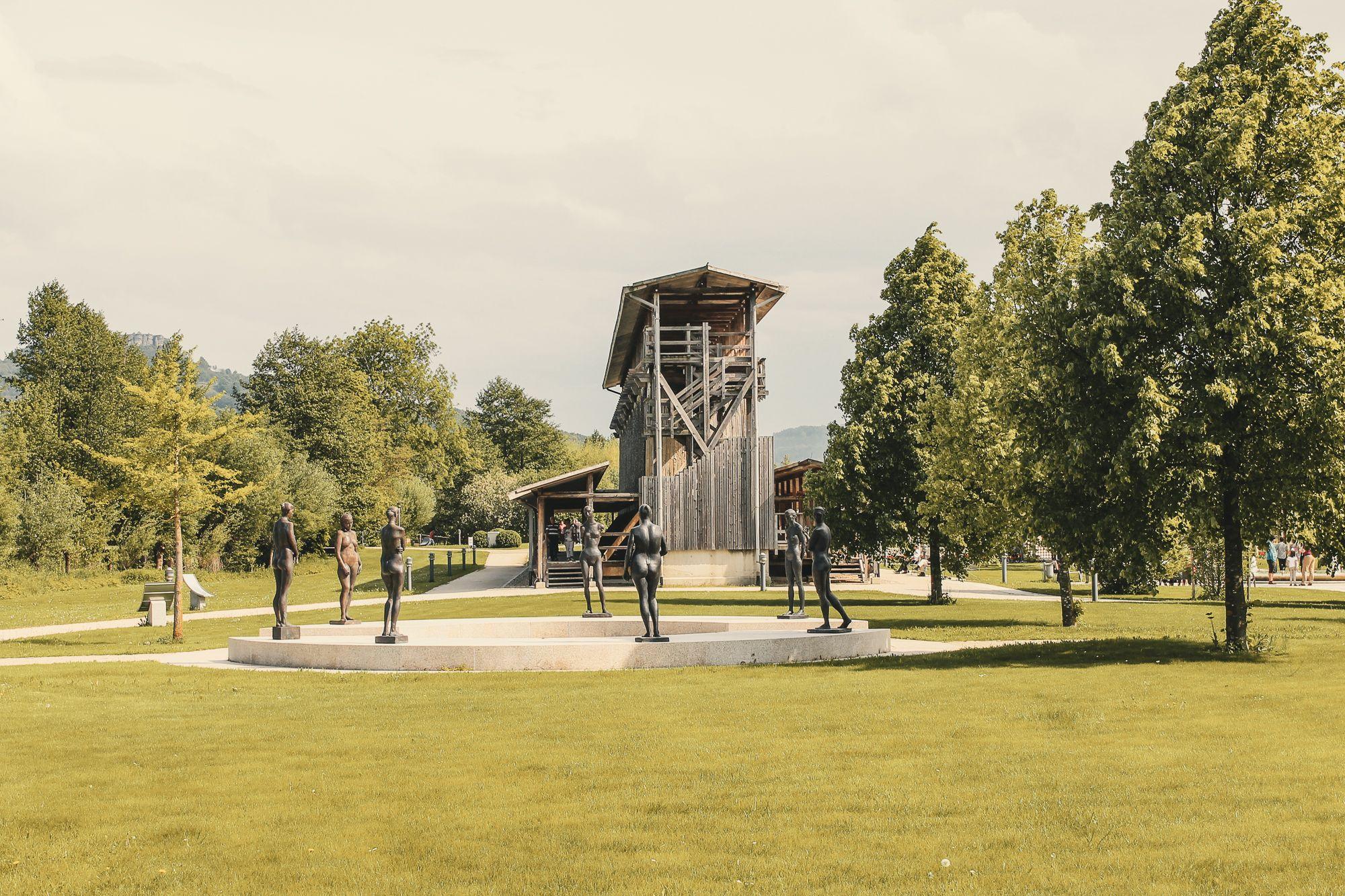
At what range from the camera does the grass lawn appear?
6523mm

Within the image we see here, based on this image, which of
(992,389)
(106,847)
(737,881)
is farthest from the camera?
(992,389)

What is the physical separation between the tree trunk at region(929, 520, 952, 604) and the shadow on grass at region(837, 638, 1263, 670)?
14171 millimetres

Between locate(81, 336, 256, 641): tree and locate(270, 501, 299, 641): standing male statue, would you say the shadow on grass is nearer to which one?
locate(270, 501, 299, 641): standing male statue

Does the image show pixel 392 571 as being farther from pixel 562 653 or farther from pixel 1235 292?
pixel 1235 292

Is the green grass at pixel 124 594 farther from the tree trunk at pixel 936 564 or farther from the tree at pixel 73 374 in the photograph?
the tree trunk at pixel 936 564

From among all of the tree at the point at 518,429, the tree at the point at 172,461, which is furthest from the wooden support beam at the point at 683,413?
the tree at the point at 518,429

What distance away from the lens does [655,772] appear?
901 cm

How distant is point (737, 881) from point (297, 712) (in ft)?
25.4

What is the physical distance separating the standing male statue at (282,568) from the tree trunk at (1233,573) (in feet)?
48.4

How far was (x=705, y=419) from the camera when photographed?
44.0 m

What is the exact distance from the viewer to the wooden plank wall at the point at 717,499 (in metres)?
42.2

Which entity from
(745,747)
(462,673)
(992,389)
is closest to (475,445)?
(992,389)

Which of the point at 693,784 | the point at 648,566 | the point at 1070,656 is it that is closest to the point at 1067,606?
the point at 1070,656

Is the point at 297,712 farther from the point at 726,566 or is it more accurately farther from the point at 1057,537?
the point at 726,566
